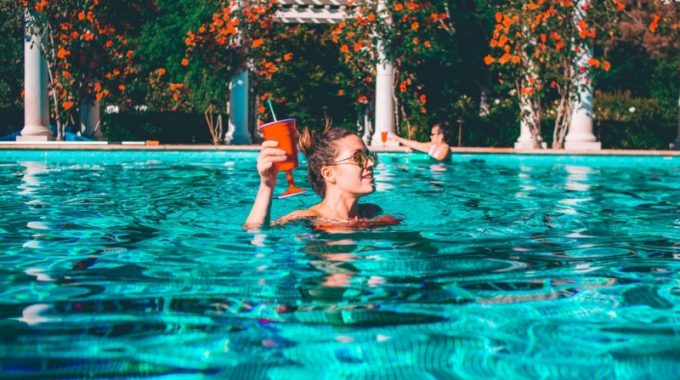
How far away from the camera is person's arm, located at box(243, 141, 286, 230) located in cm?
469

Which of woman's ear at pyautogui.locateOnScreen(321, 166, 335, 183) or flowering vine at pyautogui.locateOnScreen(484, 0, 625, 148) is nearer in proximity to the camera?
woman's ear at pyautogui.locateOnScreen(321, 166, 335, 183)

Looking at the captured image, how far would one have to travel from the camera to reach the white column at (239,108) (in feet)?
67.7

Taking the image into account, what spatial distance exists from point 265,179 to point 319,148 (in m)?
0.82

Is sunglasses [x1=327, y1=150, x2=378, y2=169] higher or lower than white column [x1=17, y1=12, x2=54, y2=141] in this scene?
lower

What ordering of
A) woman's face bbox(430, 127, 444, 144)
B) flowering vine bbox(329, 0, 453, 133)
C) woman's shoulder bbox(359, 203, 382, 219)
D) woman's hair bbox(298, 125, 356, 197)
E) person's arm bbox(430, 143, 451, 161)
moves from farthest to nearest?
flowering vine bbox(329, 0, 453, 133) < woman's face bbox(430, 127, 444, 144) < person's arm bbox(430, 143, 451, 161) < woman's shoulder bbox(359, 203, 382, 219) < woman's hair bbox(298, 125, 356, 197)

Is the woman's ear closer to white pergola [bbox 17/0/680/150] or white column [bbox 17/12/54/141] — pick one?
white pergola [bbox 17/0/680/150]

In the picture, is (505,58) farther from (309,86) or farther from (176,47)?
(176,47)

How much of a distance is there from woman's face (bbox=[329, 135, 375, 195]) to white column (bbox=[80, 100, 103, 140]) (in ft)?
51.1

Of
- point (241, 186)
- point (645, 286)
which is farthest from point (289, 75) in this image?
point (645, 286)

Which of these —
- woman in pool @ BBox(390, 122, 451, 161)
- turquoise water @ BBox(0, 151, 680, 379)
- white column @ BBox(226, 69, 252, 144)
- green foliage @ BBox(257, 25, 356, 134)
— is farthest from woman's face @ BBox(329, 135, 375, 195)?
green foliage @ BBox(257, 25, 356, 134)

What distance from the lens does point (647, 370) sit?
2.86m

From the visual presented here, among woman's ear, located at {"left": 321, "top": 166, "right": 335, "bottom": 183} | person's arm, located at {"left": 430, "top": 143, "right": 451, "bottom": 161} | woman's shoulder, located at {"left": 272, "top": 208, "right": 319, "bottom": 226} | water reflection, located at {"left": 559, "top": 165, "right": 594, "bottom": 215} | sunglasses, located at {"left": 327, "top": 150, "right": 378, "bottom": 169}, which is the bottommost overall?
water reflection, located at {"left": 559, "top": 165, "right": 594, "bottom": 215}

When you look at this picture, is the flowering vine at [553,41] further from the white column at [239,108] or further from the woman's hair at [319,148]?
the woman's hair at [319,148]

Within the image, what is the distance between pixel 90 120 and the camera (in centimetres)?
2053
